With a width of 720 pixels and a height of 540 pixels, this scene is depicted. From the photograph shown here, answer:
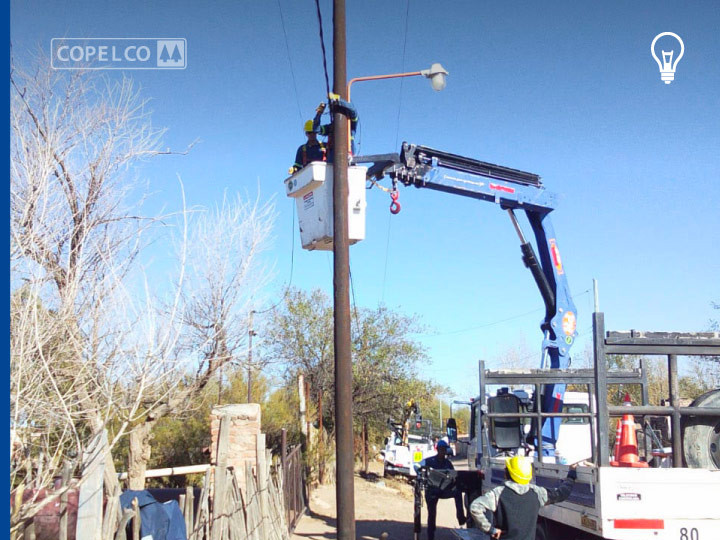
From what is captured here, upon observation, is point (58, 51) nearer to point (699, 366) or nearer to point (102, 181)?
point (102, 181)

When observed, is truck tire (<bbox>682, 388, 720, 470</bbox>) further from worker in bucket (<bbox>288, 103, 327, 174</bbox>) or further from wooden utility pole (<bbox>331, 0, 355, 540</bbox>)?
worker in bucket (<bbox>288, 103, 327, 174</bbox>)

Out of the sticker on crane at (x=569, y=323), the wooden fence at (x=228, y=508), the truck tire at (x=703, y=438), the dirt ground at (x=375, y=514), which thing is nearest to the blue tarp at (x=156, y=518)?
the wooden fence at (x=228, y=508)

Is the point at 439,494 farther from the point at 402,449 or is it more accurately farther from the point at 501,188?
the point at 402,449

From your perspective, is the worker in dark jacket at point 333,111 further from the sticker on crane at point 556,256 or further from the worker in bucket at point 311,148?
the sticker on crane at point 556,256

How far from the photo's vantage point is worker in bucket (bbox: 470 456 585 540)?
21.6 ft

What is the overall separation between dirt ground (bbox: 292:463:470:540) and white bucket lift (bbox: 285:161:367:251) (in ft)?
24.3

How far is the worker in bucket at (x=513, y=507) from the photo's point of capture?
658 cm

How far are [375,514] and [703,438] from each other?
12.2 meters

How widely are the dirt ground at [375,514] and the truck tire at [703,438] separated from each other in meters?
8.45

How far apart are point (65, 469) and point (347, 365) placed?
4.19 meters

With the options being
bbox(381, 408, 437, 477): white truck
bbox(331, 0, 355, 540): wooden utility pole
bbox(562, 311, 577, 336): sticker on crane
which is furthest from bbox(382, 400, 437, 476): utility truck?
bbox(331, 0, 355, 540): wooden utility pole

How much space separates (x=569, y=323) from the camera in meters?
16.1

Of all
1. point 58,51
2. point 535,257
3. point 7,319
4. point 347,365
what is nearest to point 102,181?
point 58,51

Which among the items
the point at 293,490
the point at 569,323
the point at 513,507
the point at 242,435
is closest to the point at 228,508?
the point at 242,435
